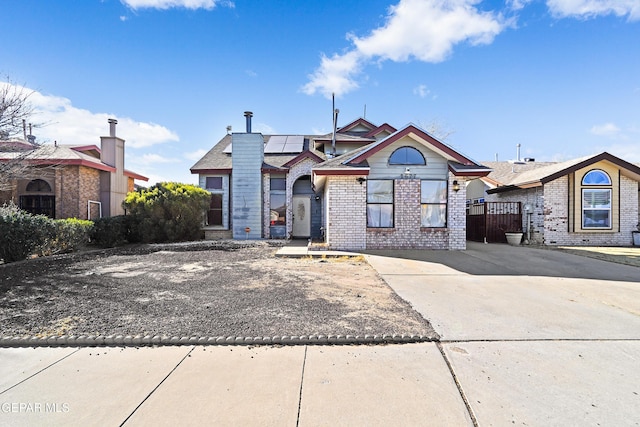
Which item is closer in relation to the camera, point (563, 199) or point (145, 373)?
point (145, 373)

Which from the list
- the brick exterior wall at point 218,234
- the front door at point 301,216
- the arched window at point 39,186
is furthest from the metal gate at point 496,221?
the arched window at point 39,186

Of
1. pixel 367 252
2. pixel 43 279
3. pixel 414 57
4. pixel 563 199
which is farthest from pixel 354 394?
pixel 414 57

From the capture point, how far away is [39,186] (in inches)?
551

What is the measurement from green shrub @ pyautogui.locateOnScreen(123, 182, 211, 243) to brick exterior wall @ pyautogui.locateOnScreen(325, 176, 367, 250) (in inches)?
275

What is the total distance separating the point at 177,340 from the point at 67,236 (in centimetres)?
962

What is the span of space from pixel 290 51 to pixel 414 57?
23.2ft

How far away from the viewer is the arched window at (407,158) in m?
11.1

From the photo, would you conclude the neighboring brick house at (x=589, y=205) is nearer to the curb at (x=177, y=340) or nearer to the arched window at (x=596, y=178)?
the arched window at (x=596, y=178)

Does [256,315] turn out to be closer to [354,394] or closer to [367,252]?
[354,394]

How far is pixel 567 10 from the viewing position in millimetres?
10789

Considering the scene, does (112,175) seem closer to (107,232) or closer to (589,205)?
(107,232)

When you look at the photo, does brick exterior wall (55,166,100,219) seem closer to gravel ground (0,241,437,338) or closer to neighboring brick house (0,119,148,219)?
neighboring brick house (0,119,148,219)

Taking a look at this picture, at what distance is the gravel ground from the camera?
12.6 ft

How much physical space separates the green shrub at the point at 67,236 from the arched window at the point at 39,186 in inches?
189
